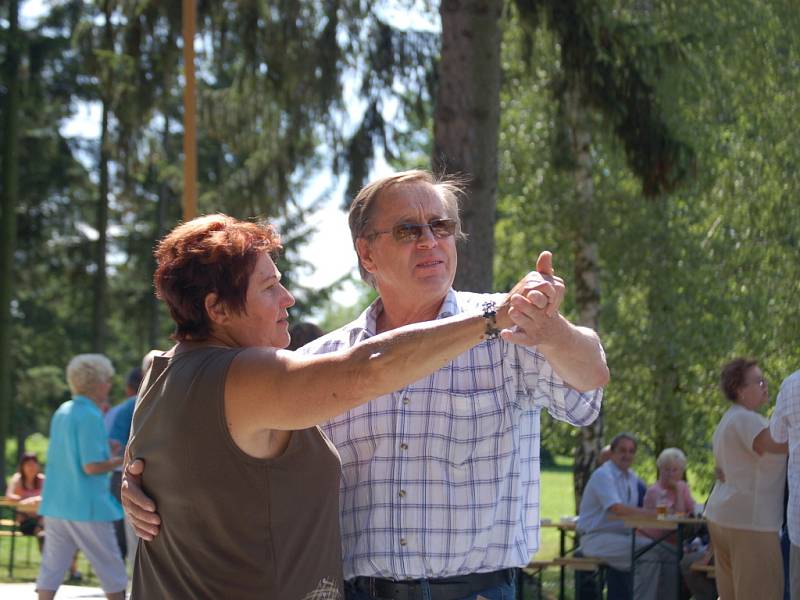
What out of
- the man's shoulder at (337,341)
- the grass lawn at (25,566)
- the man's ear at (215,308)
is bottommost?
the grass lawn at (25,566)

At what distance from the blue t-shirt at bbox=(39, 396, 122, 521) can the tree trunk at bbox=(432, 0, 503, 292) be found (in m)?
2.76

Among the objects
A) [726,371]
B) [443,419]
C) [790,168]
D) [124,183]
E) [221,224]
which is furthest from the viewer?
[124,183]

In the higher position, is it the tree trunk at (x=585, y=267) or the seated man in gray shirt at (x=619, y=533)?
the tree trunk at (x=585, y=267)

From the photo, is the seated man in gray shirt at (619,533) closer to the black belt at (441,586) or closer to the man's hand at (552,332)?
the black belt at (441,586)

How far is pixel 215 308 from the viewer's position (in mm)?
2875

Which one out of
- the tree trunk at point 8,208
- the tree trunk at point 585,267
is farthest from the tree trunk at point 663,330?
the tree trunk at point 8,208

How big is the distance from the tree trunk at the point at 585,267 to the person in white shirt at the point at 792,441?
7.98m

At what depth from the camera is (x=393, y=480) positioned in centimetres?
316

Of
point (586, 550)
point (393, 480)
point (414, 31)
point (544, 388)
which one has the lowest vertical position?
point (586, 550)

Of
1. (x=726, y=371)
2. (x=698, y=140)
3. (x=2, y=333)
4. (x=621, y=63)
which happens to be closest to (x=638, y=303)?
(x=698, y=140)

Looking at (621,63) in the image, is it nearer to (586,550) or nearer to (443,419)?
(586,550)

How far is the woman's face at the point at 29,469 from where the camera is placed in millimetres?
14055

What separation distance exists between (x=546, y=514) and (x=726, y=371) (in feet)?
71.8

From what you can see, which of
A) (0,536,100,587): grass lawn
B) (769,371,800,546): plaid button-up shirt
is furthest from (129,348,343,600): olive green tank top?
(0,536,100,587): grass lawn
